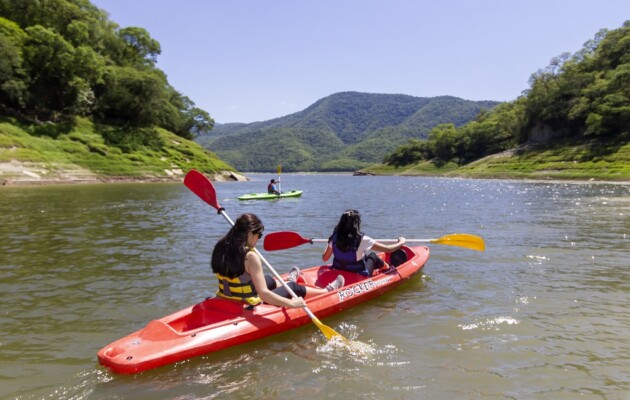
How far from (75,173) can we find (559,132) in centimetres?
8370

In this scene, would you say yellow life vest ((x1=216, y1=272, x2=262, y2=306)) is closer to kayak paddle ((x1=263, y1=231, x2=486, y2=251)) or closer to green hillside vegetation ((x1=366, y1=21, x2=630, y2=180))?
kayak paddle ((x1=263, y1=231, x2=486, y2=251))

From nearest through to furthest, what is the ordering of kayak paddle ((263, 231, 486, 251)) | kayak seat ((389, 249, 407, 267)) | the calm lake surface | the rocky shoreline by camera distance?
the calm lake surface → kayak paddle ((263, 231, 486, 251)) → kayak seat ((389, 249, 407, 267)) → the rocky shoreline

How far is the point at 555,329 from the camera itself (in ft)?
23.6

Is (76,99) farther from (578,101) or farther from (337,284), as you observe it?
(578,101)

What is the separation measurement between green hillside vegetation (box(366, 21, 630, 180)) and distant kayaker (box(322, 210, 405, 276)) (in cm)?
5600

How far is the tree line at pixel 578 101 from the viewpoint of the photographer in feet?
233

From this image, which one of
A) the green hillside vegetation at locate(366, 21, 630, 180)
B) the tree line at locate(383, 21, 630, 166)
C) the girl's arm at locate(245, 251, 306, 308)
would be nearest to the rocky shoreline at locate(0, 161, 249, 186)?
the girl's arm at locate(245, 251, 306, 308)

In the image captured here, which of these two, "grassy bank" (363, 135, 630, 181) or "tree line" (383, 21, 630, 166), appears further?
"tree line" (383, 21, 630, 166)

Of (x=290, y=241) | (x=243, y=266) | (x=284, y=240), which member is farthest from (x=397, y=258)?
(x=243, y=266)

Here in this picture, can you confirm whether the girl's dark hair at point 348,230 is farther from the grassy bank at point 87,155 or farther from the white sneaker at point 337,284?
the grassy bank at point 87,155

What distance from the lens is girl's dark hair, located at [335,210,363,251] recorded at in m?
8.40

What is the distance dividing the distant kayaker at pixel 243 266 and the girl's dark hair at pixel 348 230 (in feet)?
6.76

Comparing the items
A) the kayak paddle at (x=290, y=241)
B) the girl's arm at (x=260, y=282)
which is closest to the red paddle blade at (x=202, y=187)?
the kayak paddle at (x=290, y=241)

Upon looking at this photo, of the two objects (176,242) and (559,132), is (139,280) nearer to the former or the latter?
(176,242)
